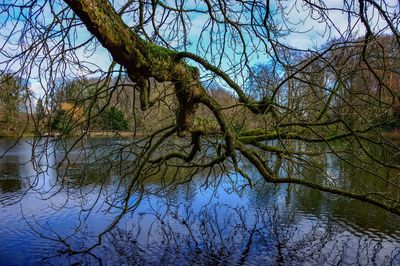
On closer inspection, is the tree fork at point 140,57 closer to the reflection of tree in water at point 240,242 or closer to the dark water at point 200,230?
the dark water at point 200,230

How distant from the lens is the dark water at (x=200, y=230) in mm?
6512

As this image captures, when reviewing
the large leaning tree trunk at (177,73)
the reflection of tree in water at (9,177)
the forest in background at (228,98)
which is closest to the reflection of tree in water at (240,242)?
the large leaning tree trunk at (177,73)

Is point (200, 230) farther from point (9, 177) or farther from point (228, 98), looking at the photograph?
point (9, 177)

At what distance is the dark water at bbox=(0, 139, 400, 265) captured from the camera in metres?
6.51

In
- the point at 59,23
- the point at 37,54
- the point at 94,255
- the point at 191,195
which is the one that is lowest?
the point at 94,255

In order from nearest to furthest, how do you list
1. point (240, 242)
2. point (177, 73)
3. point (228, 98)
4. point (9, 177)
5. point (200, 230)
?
point (177, 73) < point (228, 98) < point (240, 242) < point (200, 230) < point (9, 177)

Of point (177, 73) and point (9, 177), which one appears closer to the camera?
point (177, 73)

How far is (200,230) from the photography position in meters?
7.97

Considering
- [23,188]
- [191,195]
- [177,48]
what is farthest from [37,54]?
[23,188]

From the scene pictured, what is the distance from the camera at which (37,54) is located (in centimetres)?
423

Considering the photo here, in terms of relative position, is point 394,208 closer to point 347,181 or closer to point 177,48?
point 177,48

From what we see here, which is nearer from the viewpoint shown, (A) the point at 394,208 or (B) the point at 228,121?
(A) the point at 394,208

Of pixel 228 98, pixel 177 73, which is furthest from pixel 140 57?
pixel 228 98

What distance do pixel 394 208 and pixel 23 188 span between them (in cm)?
1023
